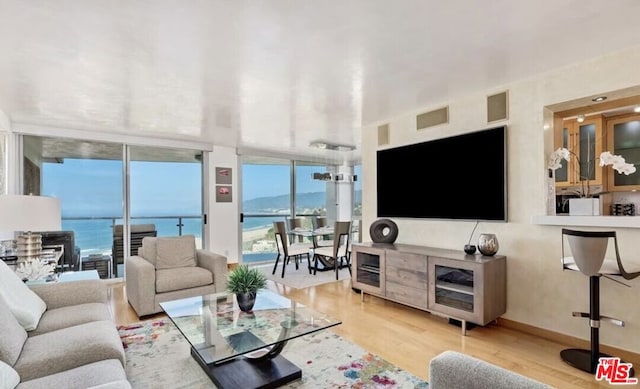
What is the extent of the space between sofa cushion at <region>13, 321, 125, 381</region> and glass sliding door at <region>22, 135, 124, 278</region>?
3553mm

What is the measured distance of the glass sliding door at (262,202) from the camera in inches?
265

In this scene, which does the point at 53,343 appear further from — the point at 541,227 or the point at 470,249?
the point at 541,227

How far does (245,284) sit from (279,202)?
4.81m

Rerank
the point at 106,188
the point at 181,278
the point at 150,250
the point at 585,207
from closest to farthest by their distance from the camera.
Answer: the point at 585,207
the point at 181,278
the point at 150,250
the point at 106,188

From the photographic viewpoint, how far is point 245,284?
242 centimetres

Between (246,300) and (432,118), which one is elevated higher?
(432,118)

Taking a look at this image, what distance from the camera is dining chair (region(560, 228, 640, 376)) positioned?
2.25m

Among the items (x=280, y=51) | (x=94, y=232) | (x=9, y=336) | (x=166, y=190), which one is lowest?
(x=9, y=336)

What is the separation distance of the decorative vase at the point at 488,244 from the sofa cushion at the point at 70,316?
312 centimetres

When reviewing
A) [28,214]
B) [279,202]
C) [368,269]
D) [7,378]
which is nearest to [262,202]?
[279,202]

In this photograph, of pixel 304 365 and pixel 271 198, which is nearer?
pixel 304 365

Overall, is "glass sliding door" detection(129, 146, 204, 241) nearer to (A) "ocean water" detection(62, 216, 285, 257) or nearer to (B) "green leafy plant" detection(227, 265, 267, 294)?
(A) "ocean water" detection(62, 216, 285, 257)

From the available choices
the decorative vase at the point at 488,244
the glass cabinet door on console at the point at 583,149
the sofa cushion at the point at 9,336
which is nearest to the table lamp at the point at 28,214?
the sofa cushion at the point at 9,336

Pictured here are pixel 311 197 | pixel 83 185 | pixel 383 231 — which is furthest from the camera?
pixel 311 197
